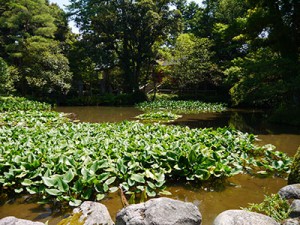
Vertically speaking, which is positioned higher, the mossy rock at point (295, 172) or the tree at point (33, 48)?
the tree at point (33, 48)

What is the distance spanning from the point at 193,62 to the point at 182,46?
2214mm

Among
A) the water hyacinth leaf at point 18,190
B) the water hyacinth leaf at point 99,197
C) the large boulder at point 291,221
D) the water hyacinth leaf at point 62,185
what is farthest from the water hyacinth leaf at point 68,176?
the large boulder at point 291,221

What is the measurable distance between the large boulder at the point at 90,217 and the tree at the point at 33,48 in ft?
74.3

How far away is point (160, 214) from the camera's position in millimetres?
2926

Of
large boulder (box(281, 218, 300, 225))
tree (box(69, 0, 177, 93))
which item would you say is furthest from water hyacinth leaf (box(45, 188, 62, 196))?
tree (box(69, 0, 177, 93))

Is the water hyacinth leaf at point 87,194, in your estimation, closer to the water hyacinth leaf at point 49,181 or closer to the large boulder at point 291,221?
the water hyacinth leaf at point 49,181

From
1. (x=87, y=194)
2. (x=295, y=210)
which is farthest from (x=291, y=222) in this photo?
(x=87, y=194)

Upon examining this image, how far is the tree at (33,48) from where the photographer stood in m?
23.7

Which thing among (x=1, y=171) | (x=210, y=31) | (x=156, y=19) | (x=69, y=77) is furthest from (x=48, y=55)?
(x=1, y=171)

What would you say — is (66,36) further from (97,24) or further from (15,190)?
(15,190)

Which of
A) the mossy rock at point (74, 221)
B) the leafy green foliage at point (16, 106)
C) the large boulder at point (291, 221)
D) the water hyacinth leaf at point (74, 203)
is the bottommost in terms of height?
the water hyacinth leaf at point (74, 203)

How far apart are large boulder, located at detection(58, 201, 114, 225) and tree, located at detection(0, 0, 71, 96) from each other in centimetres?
2265

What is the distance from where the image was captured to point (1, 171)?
4.86 metres

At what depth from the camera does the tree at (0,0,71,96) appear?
23.7 meters
